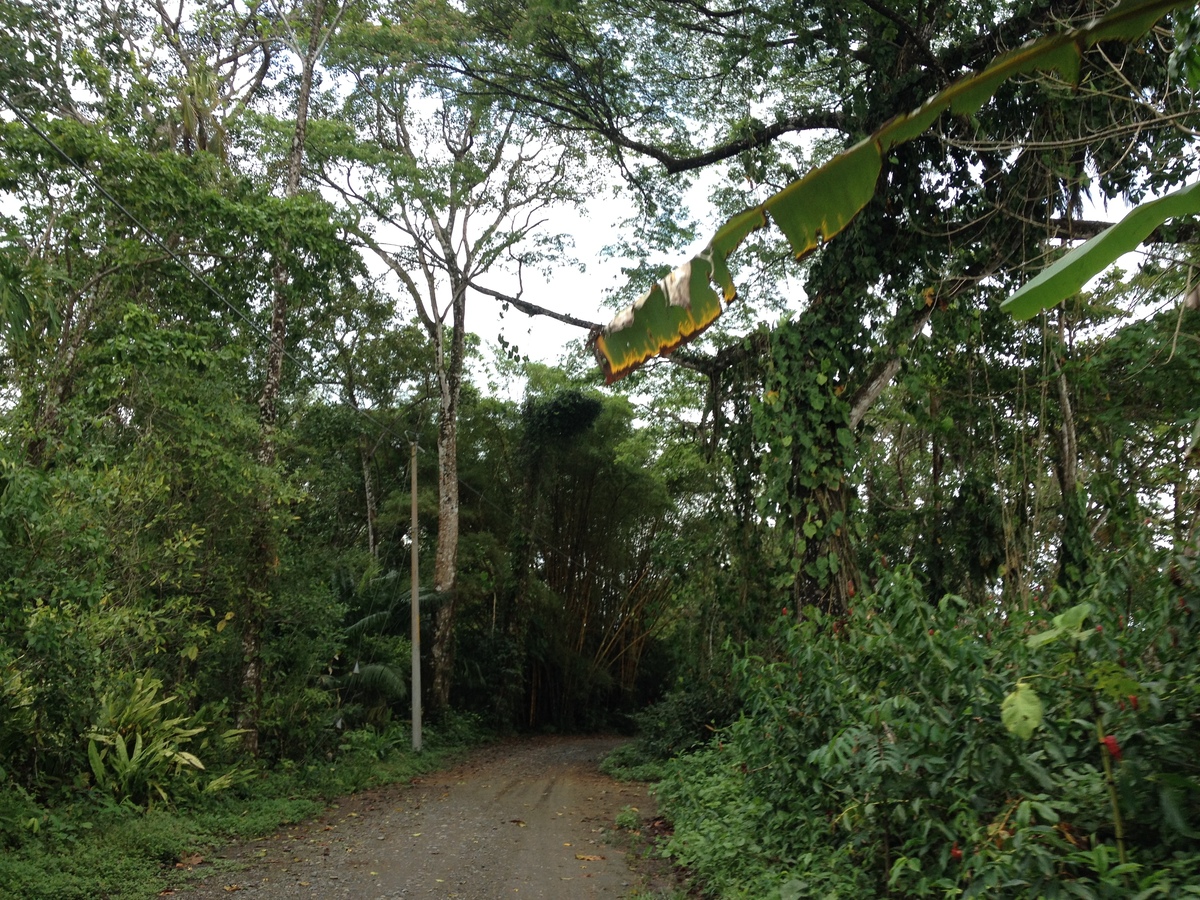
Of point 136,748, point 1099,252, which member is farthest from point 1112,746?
point 136,748

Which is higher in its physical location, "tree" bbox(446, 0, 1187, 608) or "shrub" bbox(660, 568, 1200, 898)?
"tree" bbox(446, 0, 1187, 608)

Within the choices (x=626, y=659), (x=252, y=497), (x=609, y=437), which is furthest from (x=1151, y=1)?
(x=626, y=659)

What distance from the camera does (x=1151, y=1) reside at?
232cm

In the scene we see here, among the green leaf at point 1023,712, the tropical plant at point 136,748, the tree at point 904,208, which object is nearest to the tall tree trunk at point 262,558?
the tropical plant at point 136,748

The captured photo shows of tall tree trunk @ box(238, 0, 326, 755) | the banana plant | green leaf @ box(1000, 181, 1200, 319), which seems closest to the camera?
green leaf @ box(1000, 181, 1200, 319)

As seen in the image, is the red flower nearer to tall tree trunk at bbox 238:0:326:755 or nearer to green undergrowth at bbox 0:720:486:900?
green undergrowth at bbox 0:720:486:900

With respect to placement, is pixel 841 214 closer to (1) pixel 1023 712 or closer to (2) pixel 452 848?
(1) pixel 1023 712

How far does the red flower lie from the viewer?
2.89 metres

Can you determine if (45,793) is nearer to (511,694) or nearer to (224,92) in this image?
(224,92)

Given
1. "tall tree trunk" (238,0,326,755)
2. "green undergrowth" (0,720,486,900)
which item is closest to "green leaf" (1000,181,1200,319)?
"green undergrowth" (0,720,486,900)

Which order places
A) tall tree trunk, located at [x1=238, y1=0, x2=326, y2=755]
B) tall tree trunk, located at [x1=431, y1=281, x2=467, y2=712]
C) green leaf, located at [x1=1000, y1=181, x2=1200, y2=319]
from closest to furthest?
green leaf, located at [x1=1000, y1=181, x2=1200, y2=319], tall tree trunk, located at [x1=238, y1=0, x2=326, y2=755], tall tree trunk, located at [x1=431, y1=281, x2=467, y2=712]

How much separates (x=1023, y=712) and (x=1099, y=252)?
145cm

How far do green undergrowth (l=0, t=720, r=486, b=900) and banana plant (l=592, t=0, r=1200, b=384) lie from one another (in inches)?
207

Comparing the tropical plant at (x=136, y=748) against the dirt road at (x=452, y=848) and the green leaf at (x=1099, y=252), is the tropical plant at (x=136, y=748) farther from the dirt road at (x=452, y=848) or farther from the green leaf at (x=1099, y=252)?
the green leaf at (x=1099, y=252)
